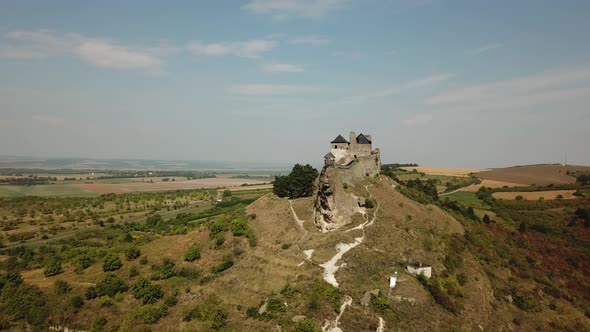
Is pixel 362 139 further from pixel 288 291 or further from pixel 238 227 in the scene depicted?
pixel 288 291

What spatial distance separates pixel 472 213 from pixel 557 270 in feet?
48.5

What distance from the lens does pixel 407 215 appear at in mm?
50438

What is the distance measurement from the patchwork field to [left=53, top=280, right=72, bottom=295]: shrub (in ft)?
304

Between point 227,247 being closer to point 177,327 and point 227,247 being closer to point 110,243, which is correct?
point 177,327

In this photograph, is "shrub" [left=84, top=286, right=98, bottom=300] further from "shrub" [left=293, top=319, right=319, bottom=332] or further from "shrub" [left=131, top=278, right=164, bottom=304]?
"shrub" [left=293, top=319, right=319, bottom=332]

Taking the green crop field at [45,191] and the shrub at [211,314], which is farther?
the green crop field at [45,191]

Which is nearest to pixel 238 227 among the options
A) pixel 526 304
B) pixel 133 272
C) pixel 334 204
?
pixel 334 204

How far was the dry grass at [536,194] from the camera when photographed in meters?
76.8

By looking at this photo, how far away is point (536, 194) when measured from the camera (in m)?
79.6

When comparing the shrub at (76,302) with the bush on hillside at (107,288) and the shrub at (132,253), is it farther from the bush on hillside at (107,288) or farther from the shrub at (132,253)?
the shrub at (132,253)

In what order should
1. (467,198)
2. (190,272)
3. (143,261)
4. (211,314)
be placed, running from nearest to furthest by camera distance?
(211,314) → (190,272) → (143,261) → (467,198)

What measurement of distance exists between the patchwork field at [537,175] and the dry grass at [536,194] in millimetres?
11195

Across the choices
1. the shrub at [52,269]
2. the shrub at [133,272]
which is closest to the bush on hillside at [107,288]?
the shrub at [133,272]

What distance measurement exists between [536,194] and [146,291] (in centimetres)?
Answer: 7417
